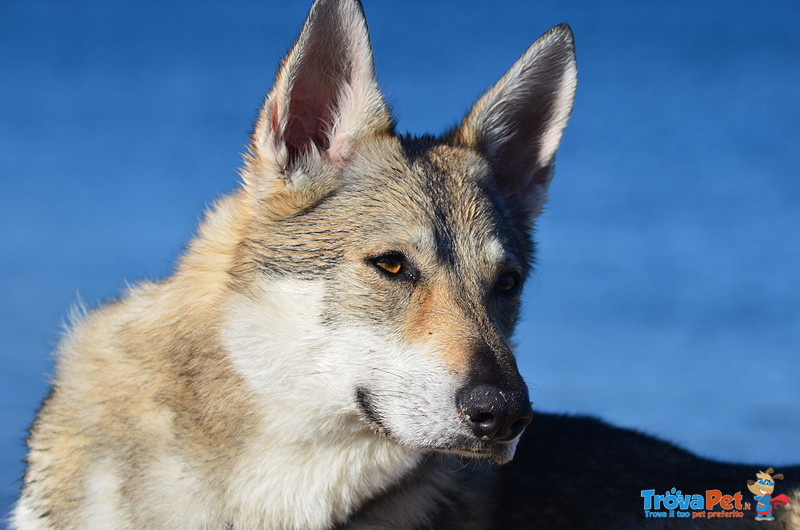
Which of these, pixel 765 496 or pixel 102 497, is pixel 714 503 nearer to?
pixel 765 496

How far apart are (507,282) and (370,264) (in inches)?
37.9

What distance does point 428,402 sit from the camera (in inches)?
163

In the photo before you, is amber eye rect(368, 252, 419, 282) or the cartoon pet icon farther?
the cartoon pet icon

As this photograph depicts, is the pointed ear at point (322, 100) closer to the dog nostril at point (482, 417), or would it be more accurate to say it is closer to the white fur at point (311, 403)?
the white fur at point (311, 403)

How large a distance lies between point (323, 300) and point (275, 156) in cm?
103

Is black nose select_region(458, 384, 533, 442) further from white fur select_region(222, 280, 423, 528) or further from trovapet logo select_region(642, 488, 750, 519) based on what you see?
trovapet logo select_region(642, 488, 750, 519)

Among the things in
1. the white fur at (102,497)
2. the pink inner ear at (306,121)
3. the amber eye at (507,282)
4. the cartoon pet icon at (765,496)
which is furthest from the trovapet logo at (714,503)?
the white fur at (102,497)

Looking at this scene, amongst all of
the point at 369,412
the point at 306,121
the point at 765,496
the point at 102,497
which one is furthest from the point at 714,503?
the point at 102,497

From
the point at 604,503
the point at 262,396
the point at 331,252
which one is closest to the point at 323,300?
the point at 331,252

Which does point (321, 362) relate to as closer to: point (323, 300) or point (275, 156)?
point (323, 300)

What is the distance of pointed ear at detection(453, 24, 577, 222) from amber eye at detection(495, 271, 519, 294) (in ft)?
3.13

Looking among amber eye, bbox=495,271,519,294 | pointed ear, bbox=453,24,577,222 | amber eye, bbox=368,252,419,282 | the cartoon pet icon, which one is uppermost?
pointed ear, bbox=453,24,577,222

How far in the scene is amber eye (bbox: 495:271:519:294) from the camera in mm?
4967

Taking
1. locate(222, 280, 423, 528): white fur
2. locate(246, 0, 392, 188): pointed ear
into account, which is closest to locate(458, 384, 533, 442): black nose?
locate(222, 280, 423, 528): white fur
